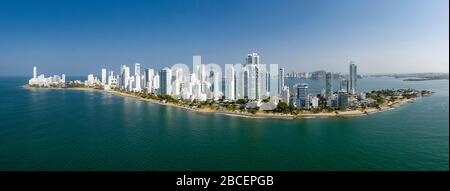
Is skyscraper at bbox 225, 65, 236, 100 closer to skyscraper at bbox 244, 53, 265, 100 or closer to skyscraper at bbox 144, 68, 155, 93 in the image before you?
skyscraper at bbox 244, 53, 265, 100

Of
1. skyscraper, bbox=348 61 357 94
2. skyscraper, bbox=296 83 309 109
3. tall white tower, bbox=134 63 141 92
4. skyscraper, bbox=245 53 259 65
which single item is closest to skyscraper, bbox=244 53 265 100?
skyscraper, bbox=245 53 259 65

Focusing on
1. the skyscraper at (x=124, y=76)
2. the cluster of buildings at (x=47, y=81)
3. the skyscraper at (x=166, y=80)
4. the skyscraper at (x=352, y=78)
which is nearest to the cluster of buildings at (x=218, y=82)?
the skyscraper at (x=166, y=80)

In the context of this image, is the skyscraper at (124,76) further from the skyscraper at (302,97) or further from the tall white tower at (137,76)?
the skyscraper at (302,97)

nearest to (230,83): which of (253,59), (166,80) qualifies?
(253,59)

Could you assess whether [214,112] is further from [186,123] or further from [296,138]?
[296,138]

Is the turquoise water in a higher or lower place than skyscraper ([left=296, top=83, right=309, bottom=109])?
lower
